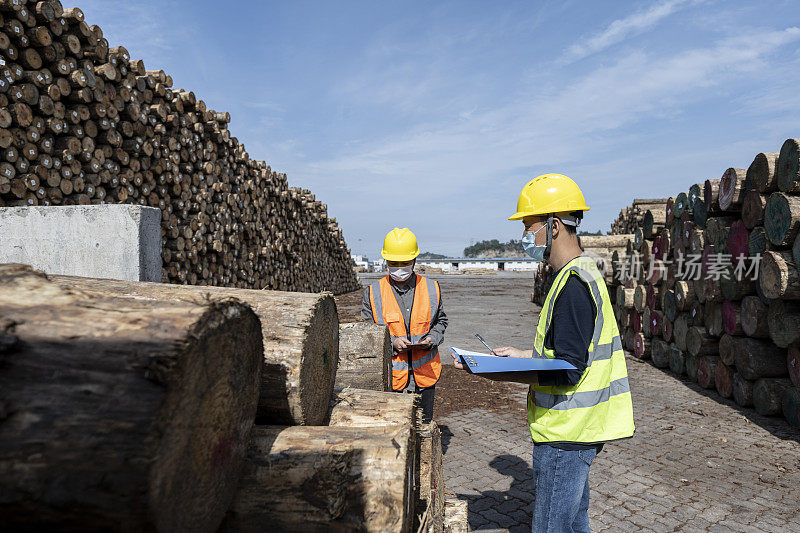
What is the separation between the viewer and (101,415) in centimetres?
110

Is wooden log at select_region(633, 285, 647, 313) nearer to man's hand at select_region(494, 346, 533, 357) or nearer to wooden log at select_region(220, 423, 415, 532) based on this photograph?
man's hand at select_region(494, 346, 533, 357)

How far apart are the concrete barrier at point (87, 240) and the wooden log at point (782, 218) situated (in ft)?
19.0

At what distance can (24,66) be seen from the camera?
511cm

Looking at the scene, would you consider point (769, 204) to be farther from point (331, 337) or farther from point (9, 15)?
point (9, 15)

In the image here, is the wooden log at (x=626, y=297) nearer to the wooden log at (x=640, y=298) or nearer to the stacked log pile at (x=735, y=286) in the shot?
the wooden log at (x=640, y=298)

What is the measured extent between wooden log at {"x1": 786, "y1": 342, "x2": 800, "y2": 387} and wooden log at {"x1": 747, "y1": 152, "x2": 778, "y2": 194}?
170 cm

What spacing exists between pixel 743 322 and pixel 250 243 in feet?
28.3

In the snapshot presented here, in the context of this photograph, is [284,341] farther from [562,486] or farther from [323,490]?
[562,486]

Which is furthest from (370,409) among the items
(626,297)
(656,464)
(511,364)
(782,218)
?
(626,297)

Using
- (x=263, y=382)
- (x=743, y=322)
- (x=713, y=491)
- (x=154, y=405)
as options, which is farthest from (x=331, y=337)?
(x=743, y=322)

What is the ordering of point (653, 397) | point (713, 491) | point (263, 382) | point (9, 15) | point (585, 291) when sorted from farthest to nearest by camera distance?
point (653, 397) → point (9, 15) → point (713, 491) → point (585, 291) → point (263, 382)

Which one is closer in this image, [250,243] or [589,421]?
[589,421]

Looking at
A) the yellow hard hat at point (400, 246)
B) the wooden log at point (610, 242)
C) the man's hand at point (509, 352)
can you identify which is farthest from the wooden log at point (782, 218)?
the wooden log at point (610, 242)

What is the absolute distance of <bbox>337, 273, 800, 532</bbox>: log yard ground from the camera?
3613 millimetres
